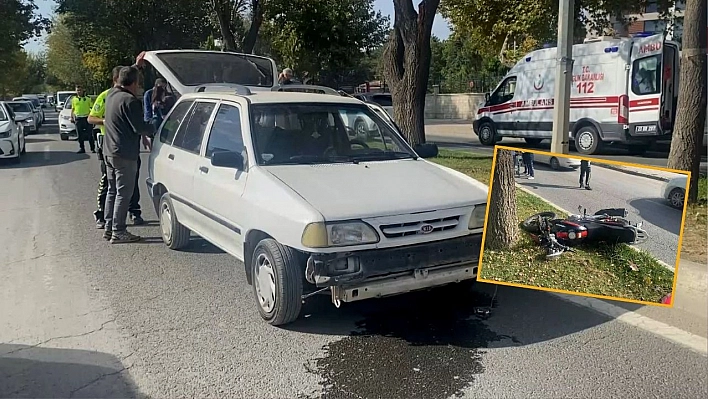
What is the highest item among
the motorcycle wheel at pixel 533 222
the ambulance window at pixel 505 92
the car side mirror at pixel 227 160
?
the ambulance window at pixel 505 92

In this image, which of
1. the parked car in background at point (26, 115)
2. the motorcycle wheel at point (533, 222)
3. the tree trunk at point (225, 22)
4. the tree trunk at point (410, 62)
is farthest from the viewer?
the parked car in background at point (26, 115)

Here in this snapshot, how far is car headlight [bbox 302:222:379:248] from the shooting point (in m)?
4.42

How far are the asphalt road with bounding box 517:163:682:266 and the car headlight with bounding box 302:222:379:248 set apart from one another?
1.19 meters

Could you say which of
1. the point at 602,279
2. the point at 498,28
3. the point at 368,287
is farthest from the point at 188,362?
the point at 498,28

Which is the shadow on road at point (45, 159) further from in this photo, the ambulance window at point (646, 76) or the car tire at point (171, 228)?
the ambulance window at point (646, 76)

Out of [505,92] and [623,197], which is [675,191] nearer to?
[623,197]

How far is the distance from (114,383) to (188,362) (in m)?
0.47

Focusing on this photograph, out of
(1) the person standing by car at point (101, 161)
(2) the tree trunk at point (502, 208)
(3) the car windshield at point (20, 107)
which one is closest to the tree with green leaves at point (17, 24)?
(3) the car windshield at point (20, 107)

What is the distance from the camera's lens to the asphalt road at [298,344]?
12.9ft

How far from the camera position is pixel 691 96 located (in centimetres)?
788

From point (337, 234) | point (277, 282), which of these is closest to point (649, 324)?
point (337, 234)

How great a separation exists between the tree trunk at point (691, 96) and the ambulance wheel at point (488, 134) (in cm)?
1264

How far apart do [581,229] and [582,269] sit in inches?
9.0

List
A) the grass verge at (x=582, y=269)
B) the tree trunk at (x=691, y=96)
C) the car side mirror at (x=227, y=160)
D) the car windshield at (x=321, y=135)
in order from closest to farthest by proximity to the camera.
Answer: the grass verge at (x=582, y=269) < the car side mirror at (x=227, y=160) < the car windshield at (x=321, y=135) < the tree trunk at (x=691, y=96)
